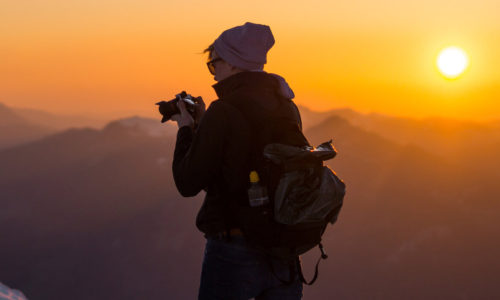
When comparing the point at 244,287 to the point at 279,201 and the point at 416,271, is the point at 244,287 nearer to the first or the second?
the point at 279,201

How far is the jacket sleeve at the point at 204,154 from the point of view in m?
3.01

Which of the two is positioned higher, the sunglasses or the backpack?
the sunglasses

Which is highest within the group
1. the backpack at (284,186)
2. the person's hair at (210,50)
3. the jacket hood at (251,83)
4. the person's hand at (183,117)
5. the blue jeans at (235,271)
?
the person's hair at (210,50)

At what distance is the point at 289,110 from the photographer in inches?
131

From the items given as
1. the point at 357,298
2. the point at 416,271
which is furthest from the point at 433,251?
the point at 357,298

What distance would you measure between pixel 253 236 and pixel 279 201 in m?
0.33

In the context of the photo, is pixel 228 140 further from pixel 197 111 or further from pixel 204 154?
pixel 197 111

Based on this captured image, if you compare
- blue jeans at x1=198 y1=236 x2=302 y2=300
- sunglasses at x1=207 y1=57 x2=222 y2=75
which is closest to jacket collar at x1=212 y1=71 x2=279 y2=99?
sunglasses at x1=207 y1=57 x2=222 y2=75

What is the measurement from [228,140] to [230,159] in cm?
13

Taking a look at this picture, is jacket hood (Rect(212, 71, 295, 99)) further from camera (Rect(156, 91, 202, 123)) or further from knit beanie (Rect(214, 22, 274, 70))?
camera (Rect(156, 91, 202, 123))

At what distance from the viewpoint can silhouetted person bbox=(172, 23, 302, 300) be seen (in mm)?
3037

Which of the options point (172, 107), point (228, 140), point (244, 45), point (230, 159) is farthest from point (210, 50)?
point (230, 159)

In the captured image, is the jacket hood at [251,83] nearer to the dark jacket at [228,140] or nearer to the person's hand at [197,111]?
the dark jacket at [228,140]

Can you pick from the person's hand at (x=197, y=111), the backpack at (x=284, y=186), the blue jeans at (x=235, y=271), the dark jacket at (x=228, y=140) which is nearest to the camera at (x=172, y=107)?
the person's hand at (x=197, y=111)
